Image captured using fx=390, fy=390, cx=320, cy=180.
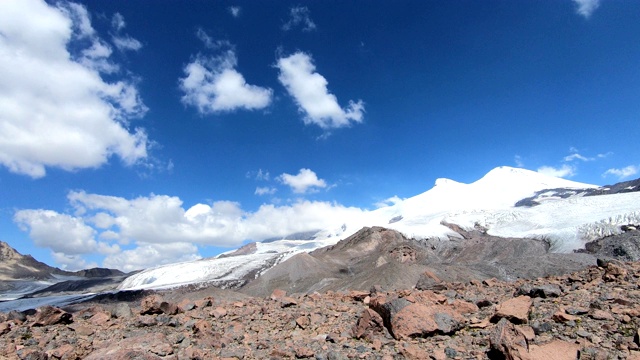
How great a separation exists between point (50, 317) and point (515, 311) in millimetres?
10667

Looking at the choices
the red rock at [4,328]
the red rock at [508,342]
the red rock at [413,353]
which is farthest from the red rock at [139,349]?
the red rock at [508,342]

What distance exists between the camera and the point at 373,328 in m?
7.25

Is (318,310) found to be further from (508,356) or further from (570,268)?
(570,268)

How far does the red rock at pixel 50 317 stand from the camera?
31.6ft

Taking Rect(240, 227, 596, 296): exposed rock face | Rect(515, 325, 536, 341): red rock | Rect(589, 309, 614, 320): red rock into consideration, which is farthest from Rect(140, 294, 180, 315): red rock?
Rect(589, 309, 614, 320): red rock

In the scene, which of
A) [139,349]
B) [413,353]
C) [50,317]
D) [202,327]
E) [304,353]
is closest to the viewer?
[413,353]

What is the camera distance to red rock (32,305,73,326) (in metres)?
9.62

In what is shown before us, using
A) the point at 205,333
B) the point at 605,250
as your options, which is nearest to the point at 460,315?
the point at 205,333

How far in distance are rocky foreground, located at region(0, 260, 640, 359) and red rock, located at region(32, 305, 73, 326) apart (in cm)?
3

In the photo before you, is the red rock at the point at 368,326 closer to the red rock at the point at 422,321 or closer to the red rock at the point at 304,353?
the red rock at the point at 422,321

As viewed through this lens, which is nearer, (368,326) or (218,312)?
(368,326)

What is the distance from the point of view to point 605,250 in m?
56.0

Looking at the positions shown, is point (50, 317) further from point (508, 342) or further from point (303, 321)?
point (508, 342)

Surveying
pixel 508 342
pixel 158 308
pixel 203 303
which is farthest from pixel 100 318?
pixel 508 342
